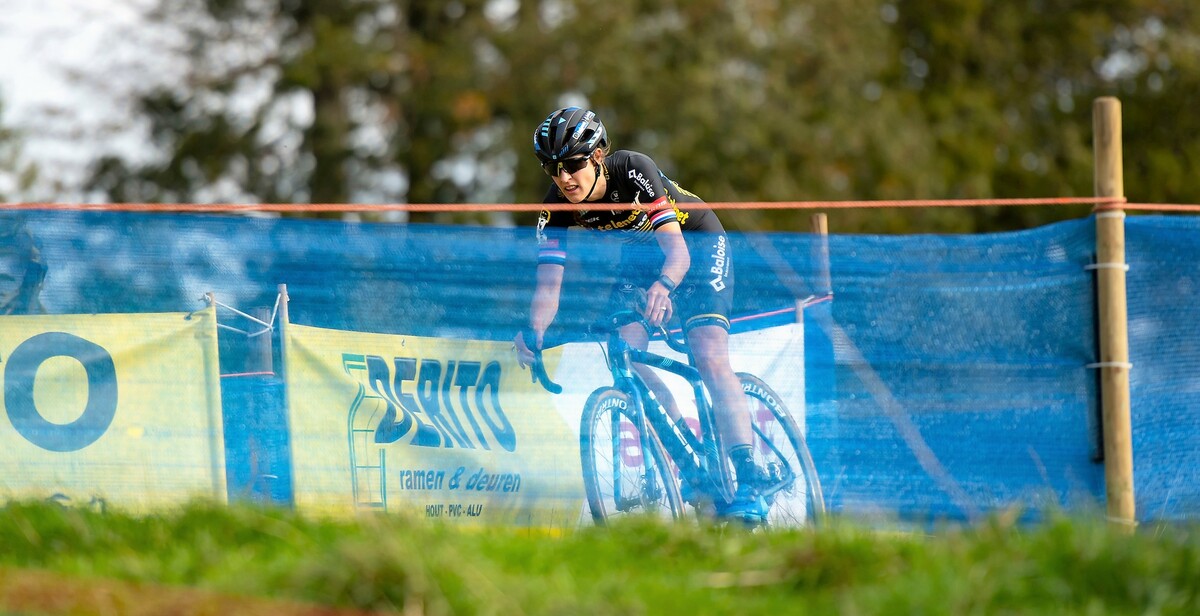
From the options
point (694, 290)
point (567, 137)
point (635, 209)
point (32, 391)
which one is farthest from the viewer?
point (567, 137)

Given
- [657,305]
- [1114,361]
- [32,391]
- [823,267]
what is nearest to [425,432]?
[657,305]

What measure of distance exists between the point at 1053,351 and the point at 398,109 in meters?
23.4

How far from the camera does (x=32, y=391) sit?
5.52 m

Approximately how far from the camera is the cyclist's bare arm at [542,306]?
20.1ft

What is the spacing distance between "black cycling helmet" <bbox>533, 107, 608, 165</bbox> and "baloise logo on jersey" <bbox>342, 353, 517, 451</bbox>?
1232 millimetres

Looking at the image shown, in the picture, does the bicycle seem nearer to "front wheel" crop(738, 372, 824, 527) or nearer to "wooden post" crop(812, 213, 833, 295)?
"front wheel" crop(738, 372, 824, 527)

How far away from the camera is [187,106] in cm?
2766

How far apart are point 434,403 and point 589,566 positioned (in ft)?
5.47

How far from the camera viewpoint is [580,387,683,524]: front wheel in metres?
6.02

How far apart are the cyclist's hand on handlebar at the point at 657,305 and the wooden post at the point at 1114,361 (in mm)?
2151

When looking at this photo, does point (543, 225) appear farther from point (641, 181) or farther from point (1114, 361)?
point (1114, 361)

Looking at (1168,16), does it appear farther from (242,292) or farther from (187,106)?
(242,292)

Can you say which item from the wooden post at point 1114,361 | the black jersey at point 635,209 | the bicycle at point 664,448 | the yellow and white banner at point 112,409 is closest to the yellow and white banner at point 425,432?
the bicycle at point 664,448

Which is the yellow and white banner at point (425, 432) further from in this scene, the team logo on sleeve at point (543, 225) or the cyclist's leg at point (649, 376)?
the team logo on sleeve at point (543, 225)
